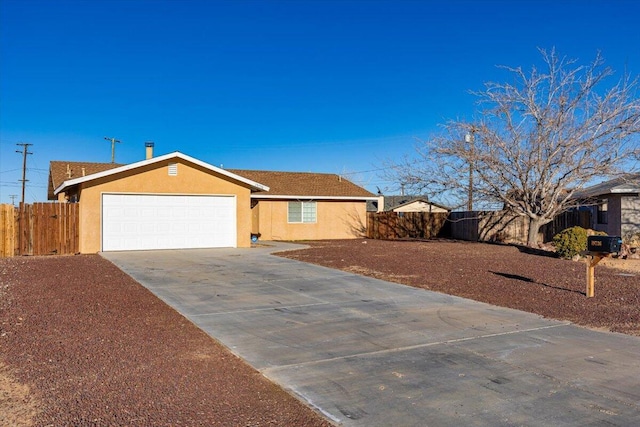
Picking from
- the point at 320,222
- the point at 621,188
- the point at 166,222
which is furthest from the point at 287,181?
the point at 621,188

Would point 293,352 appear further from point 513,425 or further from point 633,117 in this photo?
point 633,117

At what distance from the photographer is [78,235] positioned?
738 inches

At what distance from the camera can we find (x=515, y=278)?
1267cm

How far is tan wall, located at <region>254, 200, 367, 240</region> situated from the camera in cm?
2667

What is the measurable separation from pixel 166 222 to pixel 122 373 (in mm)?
15224

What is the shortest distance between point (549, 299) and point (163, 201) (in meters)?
14.6

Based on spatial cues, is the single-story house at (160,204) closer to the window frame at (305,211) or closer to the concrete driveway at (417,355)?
the window frame at (305,211)

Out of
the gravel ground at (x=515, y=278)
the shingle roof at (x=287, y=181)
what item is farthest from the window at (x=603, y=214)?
the shingle roof at (x=287, y=181)

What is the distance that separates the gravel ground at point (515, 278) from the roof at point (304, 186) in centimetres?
723

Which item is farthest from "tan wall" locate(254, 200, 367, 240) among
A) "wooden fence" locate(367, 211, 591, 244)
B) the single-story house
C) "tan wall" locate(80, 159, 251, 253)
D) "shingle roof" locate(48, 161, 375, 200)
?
"tan wall" locate(80, 159, 251, 253)

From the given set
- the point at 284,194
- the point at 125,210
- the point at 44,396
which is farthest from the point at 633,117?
the point at 44,396

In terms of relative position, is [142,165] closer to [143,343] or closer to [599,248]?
[143,343]

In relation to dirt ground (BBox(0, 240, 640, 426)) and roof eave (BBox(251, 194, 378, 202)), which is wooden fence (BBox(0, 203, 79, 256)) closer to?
dirt ground (BBox(0, 240, 640, 426))

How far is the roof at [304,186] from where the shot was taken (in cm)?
2678
